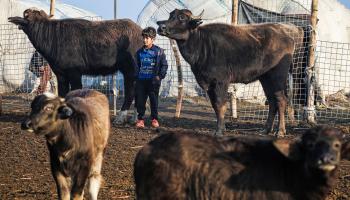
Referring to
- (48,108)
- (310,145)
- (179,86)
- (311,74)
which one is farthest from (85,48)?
(310,145)

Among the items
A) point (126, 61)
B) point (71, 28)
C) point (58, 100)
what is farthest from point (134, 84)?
point (58, 100)

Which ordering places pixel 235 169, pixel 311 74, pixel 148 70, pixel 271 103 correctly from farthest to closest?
pixel 311 74, pixel 148 70, pixel 271 103, pixel 235 169

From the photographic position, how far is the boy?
12586 mm

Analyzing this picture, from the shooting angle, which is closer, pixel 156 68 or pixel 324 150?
pixel 324 150

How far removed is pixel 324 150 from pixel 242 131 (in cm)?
742

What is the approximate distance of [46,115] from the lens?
260 inches

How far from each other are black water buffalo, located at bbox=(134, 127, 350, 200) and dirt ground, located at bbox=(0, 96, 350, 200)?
82.5 inches

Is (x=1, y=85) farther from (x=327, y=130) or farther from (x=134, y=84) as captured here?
(x=327, y=130)

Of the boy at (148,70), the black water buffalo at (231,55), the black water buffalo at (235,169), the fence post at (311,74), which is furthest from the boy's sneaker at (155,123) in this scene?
the black water buffalo at (235,169)

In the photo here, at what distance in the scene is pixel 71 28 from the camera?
1366 cm

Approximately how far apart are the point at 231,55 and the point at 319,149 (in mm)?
7135

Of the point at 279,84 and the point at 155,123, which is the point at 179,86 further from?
the point at 279,84

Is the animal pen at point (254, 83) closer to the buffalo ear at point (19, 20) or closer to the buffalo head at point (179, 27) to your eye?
the buffalo head at point (179, 27)

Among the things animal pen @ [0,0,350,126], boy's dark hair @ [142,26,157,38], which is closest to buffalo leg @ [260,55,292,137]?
animal pen @ [0,0,350,126]
